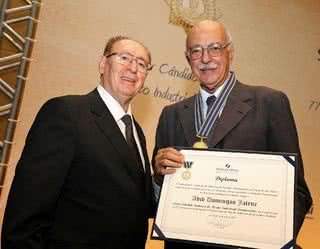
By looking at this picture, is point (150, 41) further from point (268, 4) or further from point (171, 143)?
point (171, 143)

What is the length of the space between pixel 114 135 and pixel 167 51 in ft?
8.03

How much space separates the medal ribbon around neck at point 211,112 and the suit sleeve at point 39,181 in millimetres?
649

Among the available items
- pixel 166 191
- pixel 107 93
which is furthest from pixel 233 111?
pixel 107 93

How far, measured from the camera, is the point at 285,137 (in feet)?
6.14

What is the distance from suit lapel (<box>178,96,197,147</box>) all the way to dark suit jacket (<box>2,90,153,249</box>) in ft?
1.14

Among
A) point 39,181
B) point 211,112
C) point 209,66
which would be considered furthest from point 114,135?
point 209,66

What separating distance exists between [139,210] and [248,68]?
315 centimetres

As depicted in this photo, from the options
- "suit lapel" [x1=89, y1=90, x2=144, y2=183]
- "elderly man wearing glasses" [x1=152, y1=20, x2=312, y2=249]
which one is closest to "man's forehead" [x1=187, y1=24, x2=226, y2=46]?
"elderly man wearing glasses" [x1=152, y1=20, x2=312, y2=249]

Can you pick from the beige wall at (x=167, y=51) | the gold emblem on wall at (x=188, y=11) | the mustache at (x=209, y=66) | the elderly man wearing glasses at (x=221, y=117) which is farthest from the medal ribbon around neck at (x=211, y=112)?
the gold emblem on wall at (x=188, y=11)

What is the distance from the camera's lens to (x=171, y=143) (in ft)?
7.12

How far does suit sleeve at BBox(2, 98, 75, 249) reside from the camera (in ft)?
5.27

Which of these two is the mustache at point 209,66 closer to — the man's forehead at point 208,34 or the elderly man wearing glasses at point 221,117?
the elderly man wearing glasses at point 221,117

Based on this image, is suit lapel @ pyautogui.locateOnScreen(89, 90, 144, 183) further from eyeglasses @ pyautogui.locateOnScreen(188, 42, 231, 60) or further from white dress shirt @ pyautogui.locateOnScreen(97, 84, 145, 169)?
eyeglasses @ pyautogui.locateOnScreen(188, 42, 231, 60)

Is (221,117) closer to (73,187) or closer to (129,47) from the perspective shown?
(129,47)
